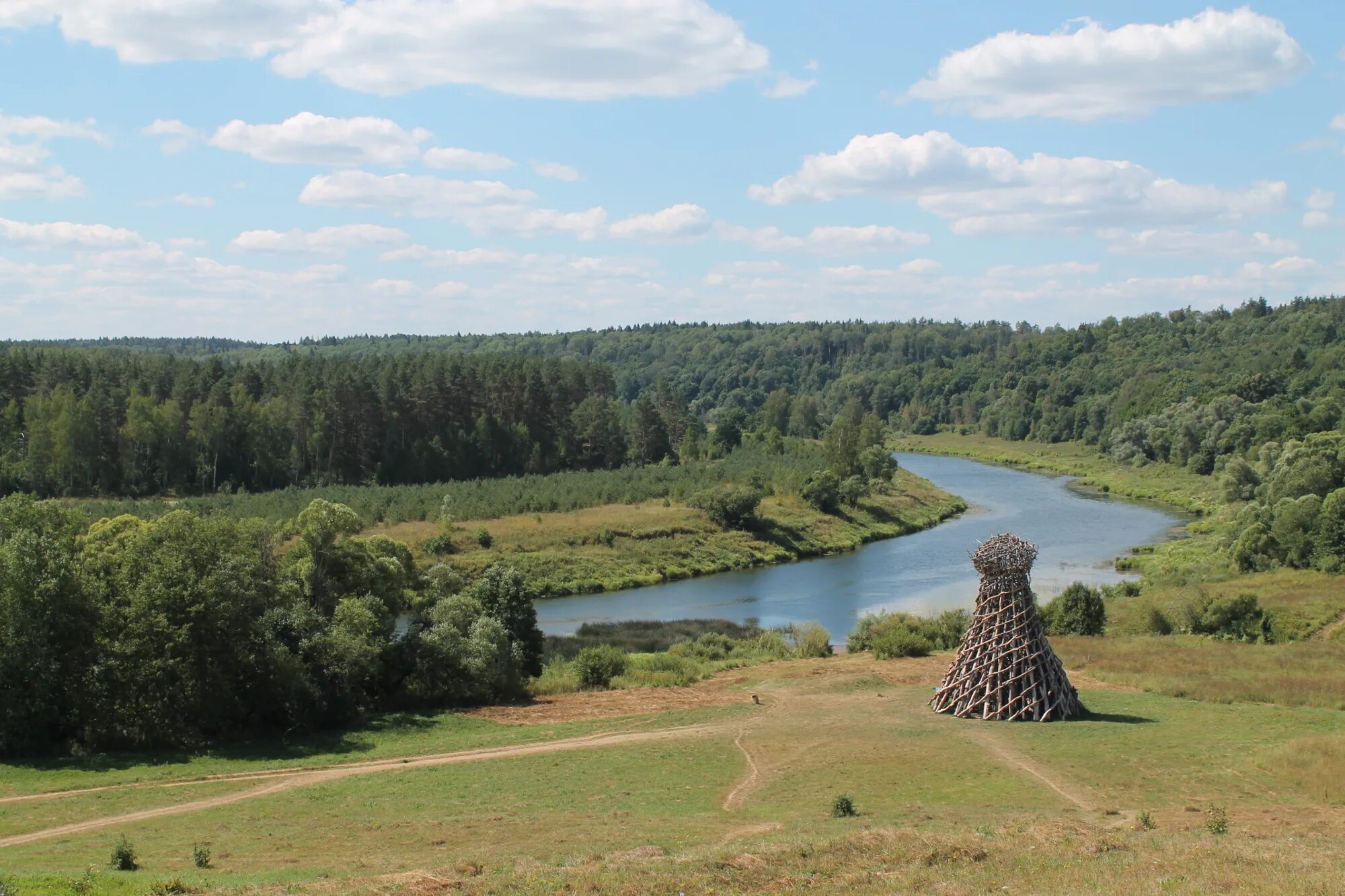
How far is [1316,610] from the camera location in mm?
53562

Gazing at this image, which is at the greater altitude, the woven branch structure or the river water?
the woven branch structure

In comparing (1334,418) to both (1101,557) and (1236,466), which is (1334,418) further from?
(1101,557)

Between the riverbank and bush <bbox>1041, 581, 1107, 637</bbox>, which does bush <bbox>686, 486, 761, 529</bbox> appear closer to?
the riverbank

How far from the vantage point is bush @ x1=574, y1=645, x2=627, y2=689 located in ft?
143

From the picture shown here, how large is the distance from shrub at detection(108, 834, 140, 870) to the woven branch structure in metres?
23.0

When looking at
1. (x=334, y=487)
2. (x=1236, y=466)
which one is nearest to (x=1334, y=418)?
(x=1236, y=466)

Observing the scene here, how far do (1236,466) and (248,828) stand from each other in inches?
3581

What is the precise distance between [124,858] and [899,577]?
60241mm

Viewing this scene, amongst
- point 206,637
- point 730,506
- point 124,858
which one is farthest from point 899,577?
point 124,858

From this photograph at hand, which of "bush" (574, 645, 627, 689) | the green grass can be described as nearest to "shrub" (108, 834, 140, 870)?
"bush" (574, 645, 627, 689)

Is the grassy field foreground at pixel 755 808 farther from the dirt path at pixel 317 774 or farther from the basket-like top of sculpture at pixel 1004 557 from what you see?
the basket-like top of sculpture at pixel 1004 557

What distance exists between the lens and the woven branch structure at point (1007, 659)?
111 feet

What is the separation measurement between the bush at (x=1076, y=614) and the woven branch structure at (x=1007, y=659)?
1684 centimetres

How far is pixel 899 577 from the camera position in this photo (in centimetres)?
7506
